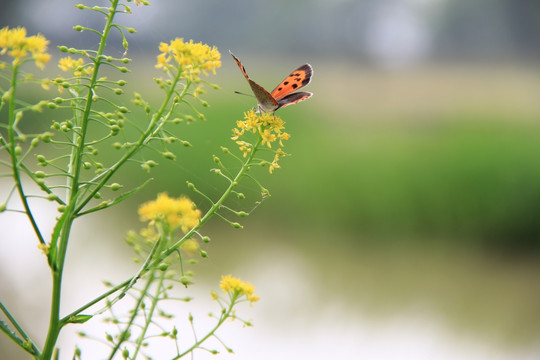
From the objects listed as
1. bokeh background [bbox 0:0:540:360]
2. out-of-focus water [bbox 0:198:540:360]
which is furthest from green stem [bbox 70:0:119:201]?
out-of-focus water [bbox 0:198:540:360]

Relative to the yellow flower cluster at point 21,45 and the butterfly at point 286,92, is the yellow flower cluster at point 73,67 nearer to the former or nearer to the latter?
the yellow flower cluster at point 21,45

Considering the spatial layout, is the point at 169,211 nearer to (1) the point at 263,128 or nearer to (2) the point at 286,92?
(1) the point at 263,128

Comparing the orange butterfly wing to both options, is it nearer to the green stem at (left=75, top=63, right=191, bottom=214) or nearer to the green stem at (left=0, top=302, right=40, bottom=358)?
the green stem at (left=75, top=63, right=191, bottom=214)

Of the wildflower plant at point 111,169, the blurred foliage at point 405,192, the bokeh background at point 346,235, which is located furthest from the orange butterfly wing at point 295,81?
the blurred foliage at point 405,192

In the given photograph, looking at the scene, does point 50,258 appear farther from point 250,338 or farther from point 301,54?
point 301,54

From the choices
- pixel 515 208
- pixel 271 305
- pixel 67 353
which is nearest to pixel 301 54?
pixel 515 208

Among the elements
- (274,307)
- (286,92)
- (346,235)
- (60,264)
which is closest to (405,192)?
(346,235)
